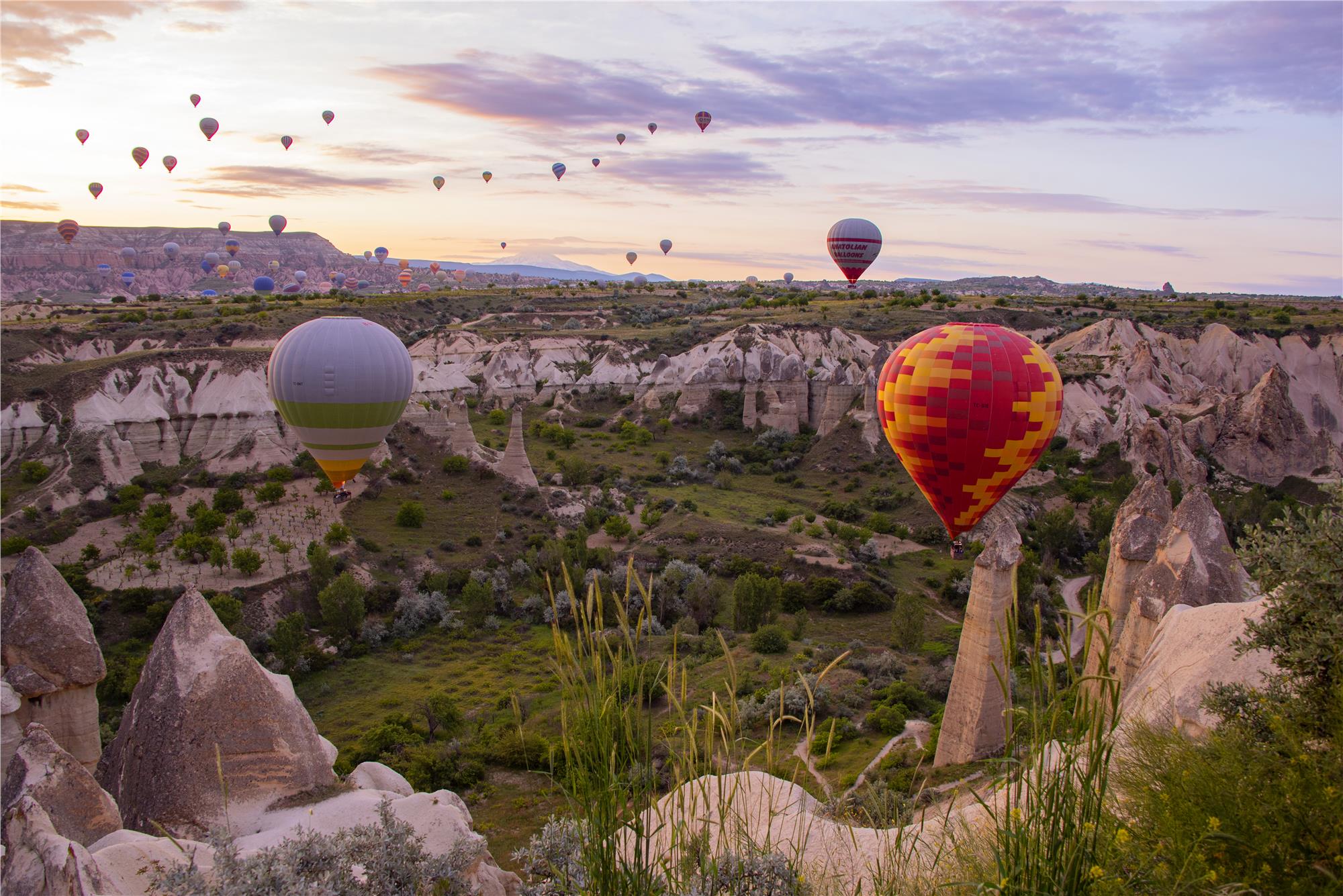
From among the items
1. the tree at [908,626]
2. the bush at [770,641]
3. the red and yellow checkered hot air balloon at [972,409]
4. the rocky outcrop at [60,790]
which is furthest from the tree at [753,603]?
the rocky outcrop at [60,790]

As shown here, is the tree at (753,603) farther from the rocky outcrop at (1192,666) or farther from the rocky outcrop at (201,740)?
the rocky outcrop at (201,740)

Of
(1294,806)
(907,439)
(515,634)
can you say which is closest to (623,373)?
(515,634)

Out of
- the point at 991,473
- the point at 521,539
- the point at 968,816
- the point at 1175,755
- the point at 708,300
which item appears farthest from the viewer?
the point at 708,300

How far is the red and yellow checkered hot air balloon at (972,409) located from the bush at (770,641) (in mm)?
9347

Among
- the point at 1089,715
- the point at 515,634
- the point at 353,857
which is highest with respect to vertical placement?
the point at 1089,715

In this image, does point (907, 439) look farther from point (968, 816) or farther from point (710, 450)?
point (710, 450)

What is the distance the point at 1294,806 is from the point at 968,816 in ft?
16.7

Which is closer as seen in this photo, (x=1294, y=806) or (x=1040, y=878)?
(x=1040, y=878)

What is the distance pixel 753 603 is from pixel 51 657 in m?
20.1

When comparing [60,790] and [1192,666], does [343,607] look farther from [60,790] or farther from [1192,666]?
[1192,666]

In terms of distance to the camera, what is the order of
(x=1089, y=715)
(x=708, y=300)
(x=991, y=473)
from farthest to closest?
(x=708, y=300), (x=991, y=473), (x=1089, y=715)

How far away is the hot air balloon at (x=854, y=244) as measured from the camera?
45312 millimetres

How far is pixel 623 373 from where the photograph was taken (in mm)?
69875

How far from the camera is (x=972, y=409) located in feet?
51.7
